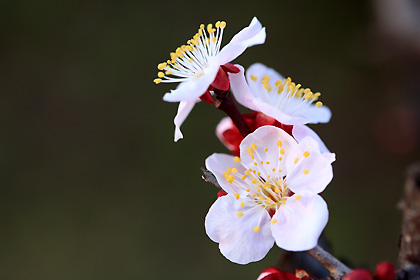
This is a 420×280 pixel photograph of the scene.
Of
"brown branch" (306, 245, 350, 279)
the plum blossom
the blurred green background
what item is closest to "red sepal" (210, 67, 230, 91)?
the plum blossom

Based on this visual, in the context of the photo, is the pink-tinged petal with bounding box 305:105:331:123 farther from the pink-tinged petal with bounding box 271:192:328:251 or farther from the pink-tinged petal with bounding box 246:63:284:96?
the pink-tinged petal with bounding box 271:192:328:251

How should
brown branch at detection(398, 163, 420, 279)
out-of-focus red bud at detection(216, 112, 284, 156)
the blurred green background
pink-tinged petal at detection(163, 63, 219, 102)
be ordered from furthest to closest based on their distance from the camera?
1. the blurred green background
2. out-of-focus red bud at detection(216, 112, 284, 156)
3. pink-tinged petal at detection(163, 63, 219, 102)
4. brown branch at detection(398, 163, 420, 279)

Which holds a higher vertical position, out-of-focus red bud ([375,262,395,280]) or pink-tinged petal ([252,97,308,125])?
pink-tinged petal ([252,97,308,125])

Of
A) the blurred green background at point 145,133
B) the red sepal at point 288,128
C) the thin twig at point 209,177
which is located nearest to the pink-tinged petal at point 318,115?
the red sepal at point 288,128

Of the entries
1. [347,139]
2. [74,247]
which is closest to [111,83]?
[74,247]

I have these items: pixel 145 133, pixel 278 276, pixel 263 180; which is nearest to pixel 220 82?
pixel 263 180

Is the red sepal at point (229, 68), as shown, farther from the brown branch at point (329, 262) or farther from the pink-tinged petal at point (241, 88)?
the brown branch at point (329, 262)

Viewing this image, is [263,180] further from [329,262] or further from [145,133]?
[145,133]
